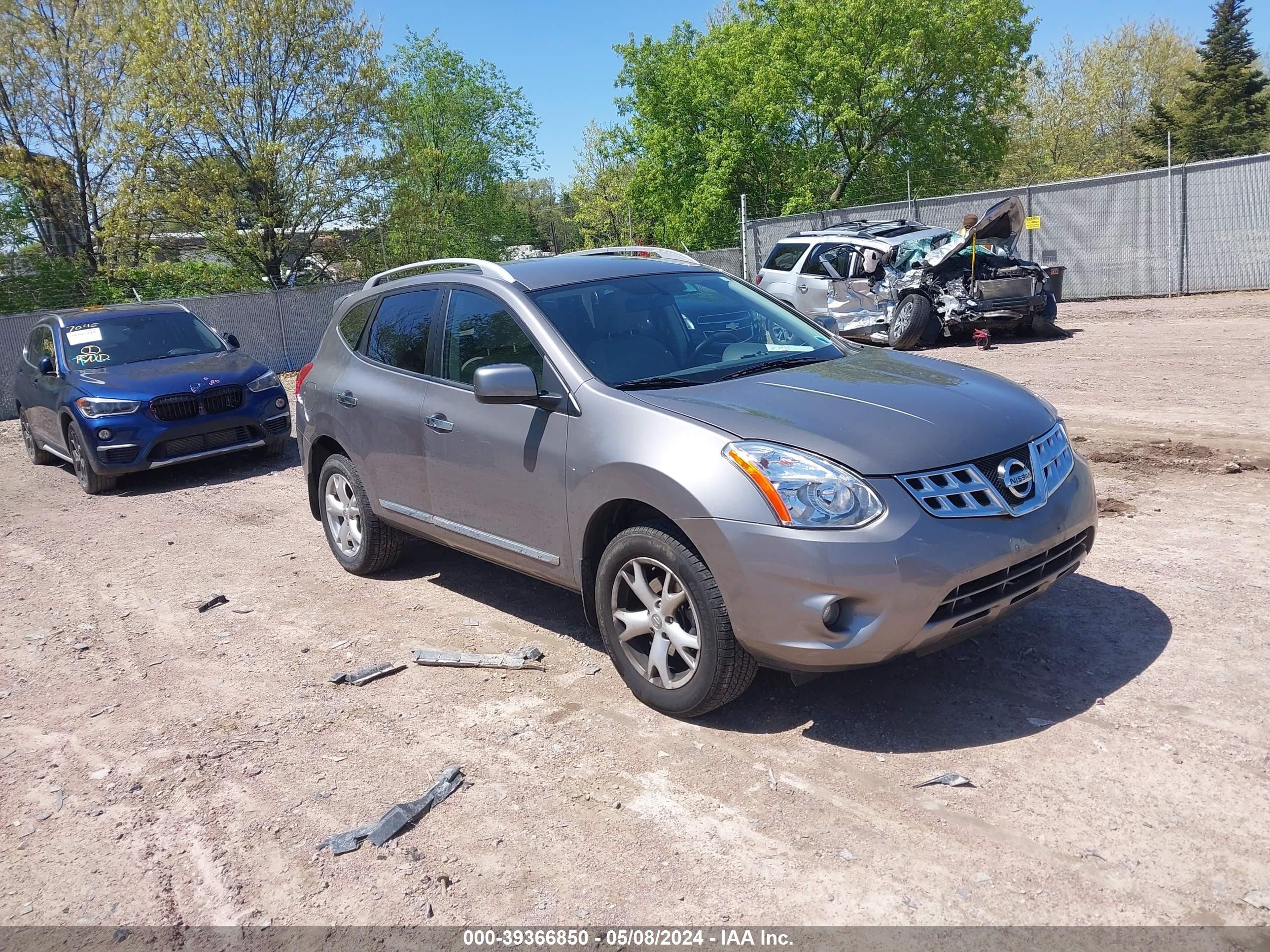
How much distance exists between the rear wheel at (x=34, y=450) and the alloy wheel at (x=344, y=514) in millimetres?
7356

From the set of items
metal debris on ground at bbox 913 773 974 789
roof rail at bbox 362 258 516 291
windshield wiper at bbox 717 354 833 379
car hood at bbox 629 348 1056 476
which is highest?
roof rail at bbox 362 258 516 291

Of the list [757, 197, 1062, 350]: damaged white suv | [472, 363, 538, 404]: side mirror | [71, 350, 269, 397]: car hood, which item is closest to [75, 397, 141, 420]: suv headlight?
[71, 350, 269, 397]: car hood

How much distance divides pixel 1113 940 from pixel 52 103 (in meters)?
27.9

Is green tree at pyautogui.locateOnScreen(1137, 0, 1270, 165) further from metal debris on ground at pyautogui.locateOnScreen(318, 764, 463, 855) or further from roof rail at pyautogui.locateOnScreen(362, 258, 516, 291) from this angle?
metal debris on ground at pyautogui.locateOnScreen(318, 764, 463, 855)

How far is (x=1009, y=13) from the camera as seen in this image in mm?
30812

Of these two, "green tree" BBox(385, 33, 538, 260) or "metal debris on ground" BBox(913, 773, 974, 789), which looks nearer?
"metal debris on ground" BBox(913, 773, 974, 789)

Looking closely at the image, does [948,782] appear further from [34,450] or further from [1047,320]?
[1047,320]

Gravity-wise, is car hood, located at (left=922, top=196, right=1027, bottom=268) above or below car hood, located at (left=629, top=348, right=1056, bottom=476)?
above

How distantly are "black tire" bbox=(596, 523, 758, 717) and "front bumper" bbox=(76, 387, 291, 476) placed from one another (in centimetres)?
698

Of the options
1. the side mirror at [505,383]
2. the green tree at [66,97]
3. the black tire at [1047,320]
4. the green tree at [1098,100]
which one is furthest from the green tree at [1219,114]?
the side mirror at [505,383]

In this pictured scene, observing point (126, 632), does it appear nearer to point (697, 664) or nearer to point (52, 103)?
point (697, 664)

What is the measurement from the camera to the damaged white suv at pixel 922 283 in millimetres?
13734

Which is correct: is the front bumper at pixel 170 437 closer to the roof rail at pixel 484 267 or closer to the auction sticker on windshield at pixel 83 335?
the auction sticker on windshield at pixel 83 335

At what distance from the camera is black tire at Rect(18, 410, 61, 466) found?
1183cm
